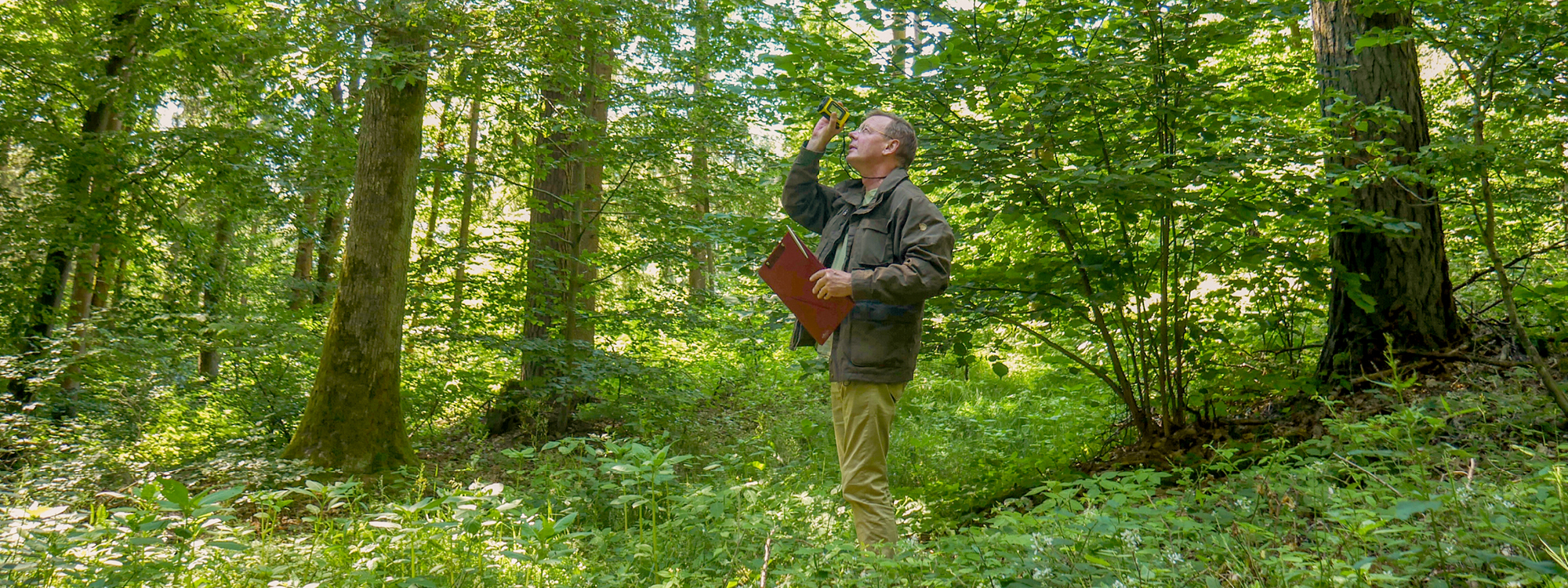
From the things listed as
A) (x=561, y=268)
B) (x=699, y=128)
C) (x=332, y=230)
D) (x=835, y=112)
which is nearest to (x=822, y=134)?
(x=835, y=112)

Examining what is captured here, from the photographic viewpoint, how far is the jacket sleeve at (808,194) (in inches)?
146

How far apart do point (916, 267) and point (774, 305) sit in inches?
102

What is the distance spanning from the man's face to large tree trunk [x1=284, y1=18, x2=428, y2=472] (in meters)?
4.16

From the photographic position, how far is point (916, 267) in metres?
3.09

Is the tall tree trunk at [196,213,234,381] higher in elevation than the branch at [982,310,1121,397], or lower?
higher

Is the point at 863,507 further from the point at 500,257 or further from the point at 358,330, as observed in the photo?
the point at 500,257

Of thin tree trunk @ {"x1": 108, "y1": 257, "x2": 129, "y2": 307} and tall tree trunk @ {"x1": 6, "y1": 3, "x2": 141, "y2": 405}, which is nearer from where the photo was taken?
tall tree trunk @ {"x1": 6, "y1": 3, "x2": 141, "y2": 405}

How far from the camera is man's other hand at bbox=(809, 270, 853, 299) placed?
309 centimetres

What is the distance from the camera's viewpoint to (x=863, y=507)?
326cm

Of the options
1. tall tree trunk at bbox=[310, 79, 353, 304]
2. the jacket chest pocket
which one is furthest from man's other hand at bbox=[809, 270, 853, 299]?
tall tree trunk at bbox=[310, 79, 353, 304]

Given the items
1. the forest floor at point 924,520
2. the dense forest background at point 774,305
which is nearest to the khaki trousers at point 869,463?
the forest floor at point 924,520

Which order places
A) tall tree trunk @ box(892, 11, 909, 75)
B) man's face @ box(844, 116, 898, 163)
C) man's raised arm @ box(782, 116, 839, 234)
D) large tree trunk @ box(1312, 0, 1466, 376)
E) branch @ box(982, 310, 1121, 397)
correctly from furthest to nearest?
large tree trunk @ box(1312, 0, 1466, 376) < branch @ box(982, 310, 1121, 397) < tall tree trunk @ box(892, 11, 909, 75) < man's raised arm @ box(782, 116, 839, 234) < man's face @ box(844, 116, 898, 163)

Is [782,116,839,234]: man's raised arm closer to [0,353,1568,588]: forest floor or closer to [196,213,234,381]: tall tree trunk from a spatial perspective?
[0,353,1568,588]: forest floor

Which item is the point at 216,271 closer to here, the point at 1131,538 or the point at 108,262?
the point at 108,262
